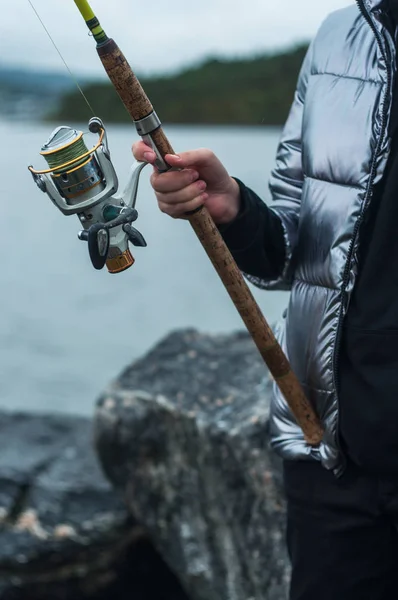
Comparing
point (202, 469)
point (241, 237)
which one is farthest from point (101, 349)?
point (241, 237)

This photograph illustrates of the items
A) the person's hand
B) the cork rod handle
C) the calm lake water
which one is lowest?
the calm lake water

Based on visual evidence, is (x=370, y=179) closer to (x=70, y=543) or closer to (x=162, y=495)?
(x=162, y=495)

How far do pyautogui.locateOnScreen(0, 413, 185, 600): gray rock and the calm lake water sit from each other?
1.36 m

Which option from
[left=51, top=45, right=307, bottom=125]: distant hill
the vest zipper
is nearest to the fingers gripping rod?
the vest zipper

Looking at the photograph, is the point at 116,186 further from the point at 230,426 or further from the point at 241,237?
the point at 230,426

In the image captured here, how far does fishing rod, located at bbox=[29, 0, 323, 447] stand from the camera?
1.40 m

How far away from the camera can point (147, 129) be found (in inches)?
57.5

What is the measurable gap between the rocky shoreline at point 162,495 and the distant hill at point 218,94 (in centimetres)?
87

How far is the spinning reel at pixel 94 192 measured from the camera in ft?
4.61

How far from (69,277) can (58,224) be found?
6.43 m

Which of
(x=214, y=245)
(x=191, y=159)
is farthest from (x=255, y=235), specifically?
(x=191, y=159)

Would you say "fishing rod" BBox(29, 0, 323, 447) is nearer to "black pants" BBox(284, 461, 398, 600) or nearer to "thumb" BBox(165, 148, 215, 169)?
"thumb" BBox(165, 148, 215, 169)

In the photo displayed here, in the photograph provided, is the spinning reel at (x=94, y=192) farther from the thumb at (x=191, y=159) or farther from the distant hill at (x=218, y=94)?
the distant hill at (x=218, y=94)

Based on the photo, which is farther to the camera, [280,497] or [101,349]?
[101,349]
